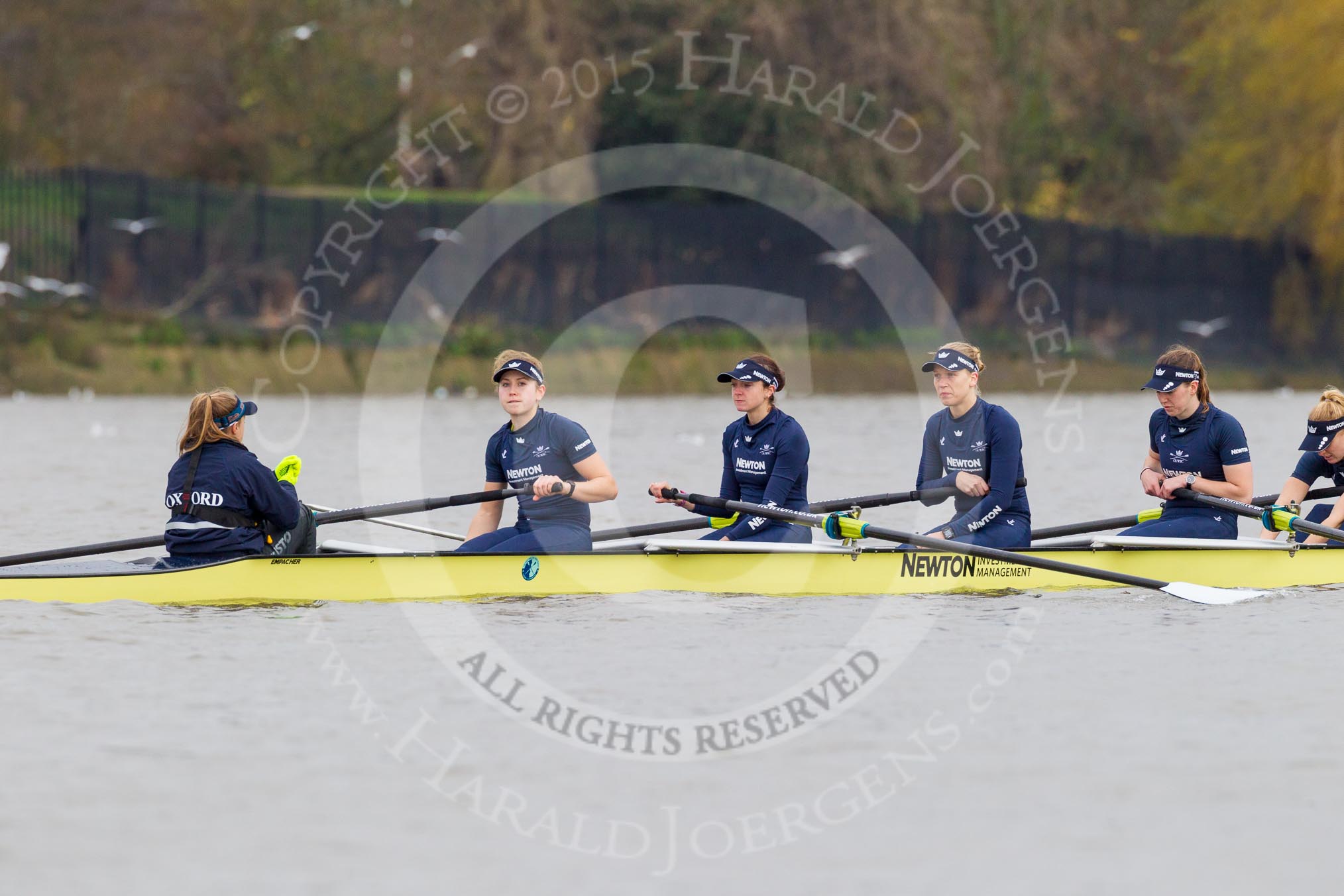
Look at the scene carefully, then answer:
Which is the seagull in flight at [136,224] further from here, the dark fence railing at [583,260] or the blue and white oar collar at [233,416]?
the blue and white oar collar at [233,416]

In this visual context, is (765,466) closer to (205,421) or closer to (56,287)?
(205,421)

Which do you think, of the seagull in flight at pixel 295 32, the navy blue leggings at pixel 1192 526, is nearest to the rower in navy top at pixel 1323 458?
the navy blue leggings at pixel 1192 526

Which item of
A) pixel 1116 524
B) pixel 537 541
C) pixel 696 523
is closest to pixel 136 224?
pixel 696 523

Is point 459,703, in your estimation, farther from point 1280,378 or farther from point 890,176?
point 1280,378

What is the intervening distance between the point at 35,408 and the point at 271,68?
13.9m

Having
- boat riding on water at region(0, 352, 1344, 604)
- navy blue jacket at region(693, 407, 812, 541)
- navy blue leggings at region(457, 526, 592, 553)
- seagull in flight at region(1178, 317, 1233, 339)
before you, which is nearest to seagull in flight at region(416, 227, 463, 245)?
seagull in flight at region(1178, 317, 1233, 339)

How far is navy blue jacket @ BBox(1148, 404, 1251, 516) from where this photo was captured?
531 inches

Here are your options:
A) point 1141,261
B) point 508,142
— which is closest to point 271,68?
point 508,142

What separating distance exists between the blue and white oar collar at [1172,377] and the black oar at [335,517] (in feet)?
14.9

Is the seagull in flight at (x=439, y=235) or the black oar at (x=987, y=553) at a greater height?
the seagull in flight at (x=439, y=235)

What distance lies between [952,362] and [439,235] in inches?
1003

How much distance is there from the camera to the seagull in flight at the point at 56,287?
33500 mm

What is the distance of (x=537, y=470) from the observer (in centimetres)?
1256

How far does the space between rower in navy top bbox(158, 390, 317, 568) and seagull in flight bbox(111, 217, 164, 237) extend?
24590 millimetres
